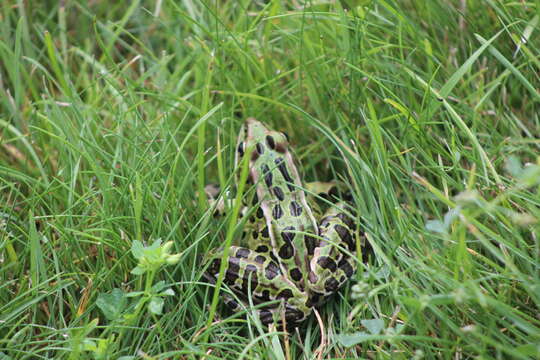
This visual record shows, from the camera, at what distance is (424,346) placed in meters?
2.49

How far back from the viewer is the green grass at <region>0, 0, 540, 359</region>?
2.56m

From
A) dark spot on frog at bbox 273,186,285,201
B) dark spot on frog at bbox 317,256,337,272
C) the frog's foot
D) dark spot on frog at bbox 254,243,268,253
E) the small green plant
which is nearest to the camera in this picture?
the small green plant

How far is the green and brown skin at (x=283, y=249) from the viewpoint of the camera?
297 cm

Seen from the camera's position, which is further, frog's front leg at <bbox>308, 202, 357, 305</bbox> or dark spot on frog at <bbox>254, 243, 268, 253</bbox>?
dark spot on frog at <bbox>254, 243, 268, 253</bbox>

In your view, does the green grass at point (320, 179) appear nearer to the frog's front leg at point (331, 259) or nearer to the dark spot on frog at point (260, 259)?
the frog's front leg at point (331, 259)

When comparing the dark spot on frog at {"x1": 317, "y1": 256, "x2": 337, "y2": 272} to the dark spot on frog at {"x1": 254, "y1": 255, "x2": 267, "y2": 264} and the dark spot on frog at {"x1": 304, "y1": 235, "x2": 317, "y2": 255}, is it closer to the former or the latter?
the dark spot on frog at {"x1": 304, "y1": 235, "x2": 317, "y2": 255}

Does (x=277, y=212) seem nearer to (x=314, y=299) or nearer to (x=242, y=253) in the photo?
(x=242, y=253)

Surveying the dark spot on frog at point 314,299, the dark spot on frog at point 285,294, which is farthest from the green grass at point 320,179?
the dark spot on frog at point 285,294

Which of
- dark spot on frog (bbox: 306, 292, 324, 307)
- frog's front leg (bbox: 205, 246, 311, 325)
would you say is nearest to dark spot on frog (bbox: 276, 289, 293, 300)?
frog's front leg (bbox: 205, 246, 311, 325)

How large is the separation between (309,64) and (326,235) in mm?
1155

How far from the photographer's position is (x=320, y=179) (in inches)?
152

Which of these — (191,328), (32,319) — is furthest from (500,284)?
(32,319)

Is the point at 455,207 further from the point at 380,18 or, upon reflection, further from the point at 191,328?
the point at 380,18

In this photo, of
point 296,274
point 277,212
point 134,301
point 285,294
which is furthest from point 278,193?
point 134,301
